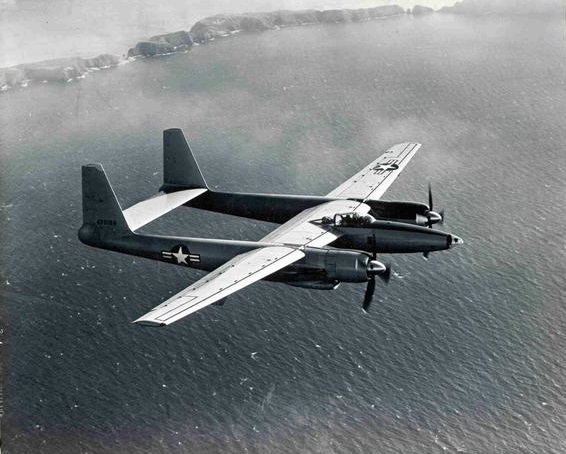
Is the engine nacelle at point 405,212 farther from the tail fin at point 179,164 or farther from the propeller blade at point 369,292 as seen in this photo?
the tail fin at point 179,164

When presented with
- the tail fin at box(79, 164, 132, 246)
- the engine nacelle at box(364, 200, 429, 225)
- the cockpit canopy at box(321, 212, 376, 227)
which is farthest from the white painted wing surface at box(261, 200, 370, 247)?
the tail fin at box(79, 164, 132, 246)

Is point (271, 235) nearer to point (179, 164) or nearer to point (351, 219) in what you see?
point (351, 219)

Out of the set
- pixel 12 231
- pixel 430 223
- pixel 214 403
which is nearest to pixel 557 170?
pixel 430 223

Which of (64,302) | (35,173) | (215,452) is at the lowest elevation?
(215,452)

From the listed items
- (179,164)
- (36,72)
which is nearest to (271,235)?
(179,164)

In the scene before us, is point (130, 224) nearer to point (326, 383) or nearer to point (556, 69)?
point (326, 383)

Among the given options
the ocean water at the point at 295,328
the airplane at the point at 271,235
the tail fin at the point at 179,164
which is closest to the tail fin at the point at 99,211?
the airplane at the point at 271,235
